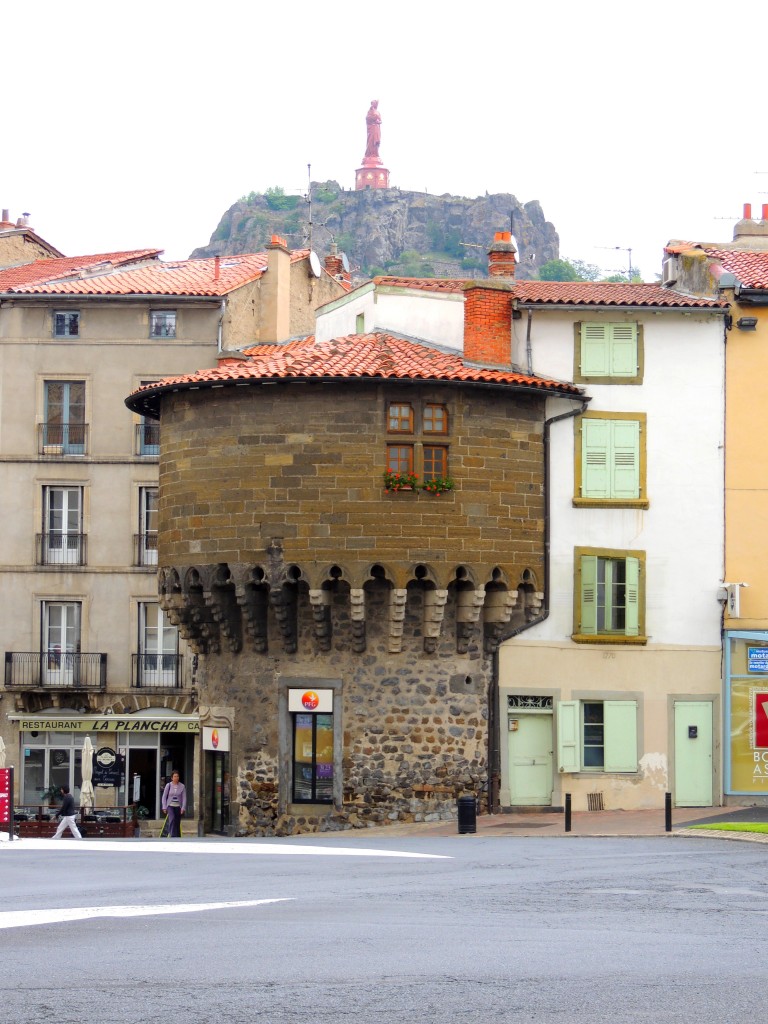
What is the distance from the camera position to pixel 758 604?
3838cm

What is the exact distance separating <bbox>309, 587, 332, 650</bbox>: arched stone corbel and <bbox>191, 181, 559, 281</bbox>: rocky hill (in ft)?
431

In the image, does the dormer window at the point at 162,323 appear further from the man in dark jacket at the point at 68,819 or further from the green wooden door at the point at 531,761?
the green wooden door at the point at 531,761

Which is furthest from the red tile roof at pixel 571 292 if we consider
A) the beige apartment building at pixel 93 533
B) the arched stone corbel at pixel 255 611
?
the beige apartment building at pixel 93 533

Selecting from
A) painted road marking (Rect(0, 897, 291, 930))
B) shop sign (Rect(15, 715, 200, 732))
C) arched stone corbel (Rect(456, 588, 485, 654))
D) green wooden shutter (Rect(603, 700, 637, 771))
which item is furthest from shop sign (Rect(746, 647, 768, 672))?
shop sign (Rect(15, 715, 200, 732))

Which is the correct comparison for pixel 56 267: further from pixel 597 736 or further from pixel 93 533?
pixel 597 736

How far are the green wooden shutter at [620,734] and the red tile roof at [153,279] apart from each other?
71.4 feet

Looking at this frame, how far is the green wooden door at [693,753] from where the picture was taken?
37.7 m

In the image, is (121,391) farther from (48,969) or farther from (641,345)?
(48,969)

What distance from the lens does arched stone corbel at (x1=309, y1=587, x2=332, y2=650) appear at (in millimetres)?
36094

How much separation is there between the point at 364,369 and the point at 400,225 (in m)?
147

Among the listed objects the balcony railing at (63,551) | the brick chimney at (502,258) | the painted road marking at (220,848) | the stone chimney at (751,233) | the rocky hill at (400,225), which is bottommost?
the painted road marking at (220,848)

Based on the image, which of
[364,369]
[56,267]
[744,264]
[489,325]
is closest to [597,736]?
[489,325]

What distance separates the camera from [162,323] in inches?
2188

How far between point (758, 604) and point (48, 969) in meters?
25.6
